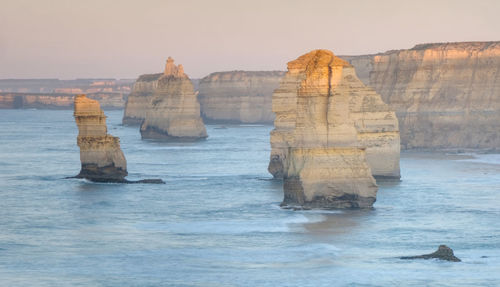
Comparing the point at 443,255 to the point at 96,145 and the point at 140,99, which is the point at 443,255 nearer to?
the point at 96,145

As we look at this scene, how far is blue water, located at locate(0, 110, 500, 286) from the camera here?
1247 inches

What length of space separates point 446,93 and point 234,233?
63305 mm

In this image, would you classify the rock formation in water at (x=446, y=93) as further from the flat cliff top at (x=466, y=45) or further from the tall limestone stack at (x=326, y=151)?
the tall limestone stack at (x=326, y=151)

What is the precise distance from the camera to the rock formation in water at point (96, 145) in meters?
57.4

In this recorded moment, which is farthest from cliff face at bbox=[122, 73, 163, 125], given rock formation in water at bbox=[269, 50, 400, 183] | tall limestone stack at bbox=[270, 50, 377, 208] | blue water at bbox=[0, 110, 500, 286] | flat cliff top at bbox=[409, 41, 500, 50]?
tall limestone stack at bbox=[270, 50, 377, 208]

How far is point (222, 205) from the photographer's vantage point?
49.8 m

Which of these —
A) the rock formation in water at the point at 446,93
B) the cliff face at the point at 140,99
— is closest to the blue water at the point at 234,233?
the rock formation in water at the point at 446,93

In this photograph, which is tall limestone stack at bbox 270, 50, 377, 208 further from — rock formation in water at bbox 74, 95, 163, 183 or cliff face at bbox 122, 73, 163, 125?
cliff face at bbox 122, 73, 163, 125

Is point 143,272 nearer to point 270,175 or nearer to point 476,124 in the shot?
point 270,175

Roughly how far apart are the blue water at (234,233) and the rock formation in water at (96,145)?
1032 millimetres

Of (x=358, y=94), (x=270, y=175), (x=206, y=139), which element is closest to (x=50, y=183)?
(x=270, y=175)

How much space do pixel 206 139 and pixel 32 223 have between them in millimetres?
82849

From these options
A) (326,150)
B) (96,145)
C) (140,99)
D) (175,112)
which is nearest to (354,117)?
(326,150)

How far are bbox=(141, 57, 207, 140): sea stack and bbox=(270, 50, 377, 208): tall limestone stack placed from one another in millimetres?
77990
